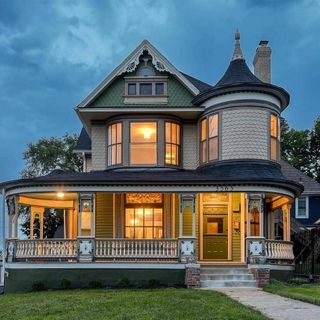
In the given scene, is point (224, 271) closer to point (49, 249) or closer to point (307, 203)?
point (49, 249)

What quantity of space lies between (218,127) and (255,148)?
155 centimetres

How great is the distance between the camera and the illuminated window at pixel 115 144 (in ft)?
72.9

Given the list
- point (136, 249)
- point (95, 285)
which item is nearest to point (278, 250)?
point (136, 249)

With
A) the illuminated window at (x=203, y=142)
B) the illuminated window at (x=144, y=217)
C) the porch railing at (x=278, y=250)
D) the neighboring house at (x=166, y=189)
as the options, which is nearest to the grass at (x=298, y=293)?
the neighboring house at (x=166, y=189)

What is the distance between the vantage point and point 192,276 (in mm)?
17984

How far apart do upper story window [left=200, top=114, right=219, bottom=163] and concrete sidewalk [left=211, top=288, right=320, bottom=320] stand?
6.54 metres

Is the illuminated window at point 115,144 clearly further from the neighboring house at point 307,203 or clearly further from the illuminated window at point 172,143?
the neighboring house at point 307,203

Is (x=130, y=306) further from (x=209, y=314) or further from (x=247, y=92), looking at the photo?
(x=247, y=92)

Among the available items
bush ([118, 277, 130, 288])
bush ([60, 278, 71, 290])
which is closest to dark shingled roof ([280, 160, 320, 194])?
bush ([118, 277, 130, 288])

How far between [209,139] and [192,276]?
5.74 metres

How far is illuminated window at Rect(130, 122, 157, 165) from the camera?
866 inches

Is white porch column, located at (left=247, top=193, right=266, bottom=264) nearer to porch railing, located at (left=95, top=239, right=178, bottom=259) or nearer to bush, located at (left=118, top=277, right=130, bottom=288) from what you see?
porch railing, located at (left=95, top=239, right=178, bottom=259)

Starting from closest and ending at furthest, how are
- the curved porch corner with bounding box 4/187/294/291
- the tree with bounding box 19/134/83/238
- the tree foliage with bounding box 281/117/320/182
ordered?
1. the curved porch corner with bounding box 4/187/294/291
2. the tree foliage with bounding box 281/117/320/182
3. the tree with bounding box 19/134/83/238

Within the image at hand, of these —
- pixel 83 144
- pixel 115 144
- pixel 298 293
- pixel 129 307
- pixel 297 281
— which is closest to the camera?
pixel 129 307
